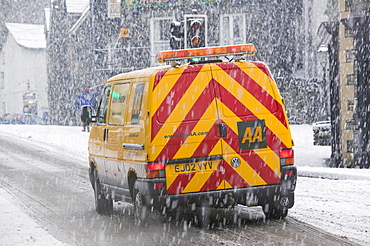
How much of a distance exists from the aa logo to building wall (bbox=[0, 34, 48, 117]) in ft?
202

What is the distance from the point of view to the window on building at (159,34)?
39.8 meters

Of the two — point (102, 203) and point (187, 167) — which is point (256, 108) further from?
point (102, 203)

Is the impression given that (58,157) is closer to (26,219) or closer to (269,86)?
(26,219)

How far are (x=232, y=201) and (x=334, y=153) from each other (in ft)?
40.4

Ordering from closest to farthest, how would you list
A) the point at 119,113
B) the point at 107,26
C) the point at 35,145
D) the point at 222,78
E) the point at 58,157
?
1. the point at 222,78
2. the point at 119,113
3. the point at 58,157
4. the point at 35,145
5. the point at 107,26

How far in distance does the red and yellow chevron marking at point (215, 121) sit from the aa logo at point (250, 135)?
0.16 ft

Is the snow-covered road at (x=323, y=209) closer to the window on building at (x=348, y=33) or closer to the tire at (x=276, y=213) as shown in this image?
the tire at (x=276, y=213)

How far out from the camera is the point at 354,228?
8.16 meters

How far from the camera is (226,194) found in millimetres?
8336

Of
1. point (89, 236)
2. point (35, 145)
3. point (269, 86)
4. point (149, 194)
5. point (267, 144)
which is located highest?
point (269, 86)

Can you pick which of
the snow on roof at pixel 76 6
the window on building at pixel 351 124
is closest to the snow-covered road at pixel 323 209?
the window on building at pixel 351 124

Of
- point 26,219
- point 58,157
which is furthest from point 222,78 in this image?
point 58,157

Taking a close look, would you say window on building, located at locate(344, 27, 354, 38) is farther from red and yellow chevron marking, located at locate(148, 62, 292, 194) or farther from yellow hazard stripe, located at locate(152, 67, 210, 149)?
yellow hazard stripe, located at locate(152, 67, 210, 149)

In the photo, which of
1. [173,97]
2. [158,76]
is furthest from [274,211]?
[158,76]
